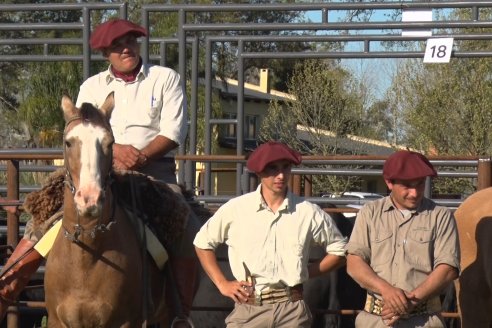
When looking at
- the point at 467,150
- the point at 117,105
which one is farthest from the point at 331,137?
the point at 117,105

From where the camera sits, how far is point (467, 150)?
24797 mm

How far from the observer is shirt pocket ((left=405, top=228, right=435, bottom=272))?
5.12m

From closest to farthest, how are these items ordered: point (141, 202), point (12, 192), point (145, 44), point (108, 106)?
point (108, 106), point (141, 202), point (12, 192), point (145, 44)

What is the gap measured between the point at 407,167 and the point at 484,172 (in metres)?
2.92

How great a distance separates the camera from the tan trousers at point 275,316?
5.17 m

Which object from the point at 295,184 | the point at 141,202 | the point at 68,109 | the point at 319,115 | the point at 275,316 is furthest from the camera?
the point at 319,115

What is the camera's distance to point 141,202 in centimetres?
605

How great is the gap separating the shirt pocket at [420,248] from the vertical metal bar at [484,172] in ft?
9.12

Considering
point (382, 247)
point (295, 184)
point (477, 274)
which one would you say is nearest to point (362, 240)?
point (382, 247)

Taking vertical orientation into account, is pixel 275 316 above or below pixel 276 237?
below

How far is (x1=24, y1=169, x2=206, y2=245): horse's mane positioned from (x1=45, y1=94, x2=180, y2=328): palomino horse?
6.9 inches

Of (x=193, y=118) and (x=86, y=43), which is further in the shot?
(x=193, y=118)

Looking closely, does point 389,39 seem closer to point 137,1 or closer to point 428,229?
point 428,229

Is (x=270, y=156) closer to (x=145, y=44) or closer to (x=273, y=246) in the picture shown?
A: (x=273, y=246)
